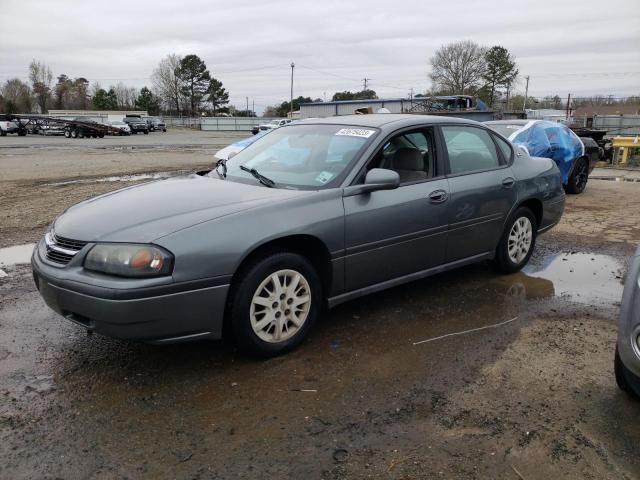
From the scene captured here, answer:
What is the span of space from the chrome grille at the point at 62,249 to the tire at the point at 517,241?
12.2 ft

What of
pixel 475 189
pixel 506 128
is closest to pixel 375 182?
pixel 475 189

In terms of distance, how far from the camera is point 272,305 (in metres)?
3.61

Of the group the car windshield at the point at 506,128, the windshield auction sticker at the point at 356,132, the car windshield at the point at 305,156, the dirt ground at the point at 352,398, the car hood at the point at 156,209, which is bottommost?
the dirt ground at the point at 352,398

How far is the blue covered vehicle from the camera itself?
10.1m

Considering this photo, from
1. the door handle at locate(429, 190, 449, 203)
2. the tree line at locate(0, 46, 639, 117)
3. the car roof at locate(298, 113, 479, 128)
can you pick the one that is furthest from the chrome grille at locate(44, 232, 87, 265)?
the tree line at locate(0, 46, 639, 117)

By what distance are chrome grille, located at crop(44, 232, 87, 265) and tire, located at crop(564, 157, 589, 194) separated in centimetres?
998

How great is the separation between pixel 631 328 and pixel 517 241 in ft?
9.07

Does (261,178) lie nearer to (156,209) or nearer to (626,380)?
(156,209)

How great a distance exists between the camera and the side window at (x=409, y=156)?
14.4 feet

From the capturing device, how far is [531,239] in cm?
570

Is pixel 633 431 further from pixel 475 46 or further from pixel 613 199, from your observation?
pixel 475 46

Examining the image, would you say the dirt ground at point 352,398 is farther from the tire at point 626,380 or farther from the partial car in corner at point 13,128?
the partial car in corner at point 13,128

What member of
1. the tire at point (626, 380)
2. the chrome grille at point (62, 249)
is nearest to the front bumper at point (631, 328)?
the tire at point (626, 380)

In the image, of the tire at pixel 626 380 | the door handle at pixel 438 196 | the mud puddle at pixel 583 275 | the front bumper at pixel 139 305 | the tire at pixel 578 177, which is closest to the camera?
the tire at pixel 626 380
